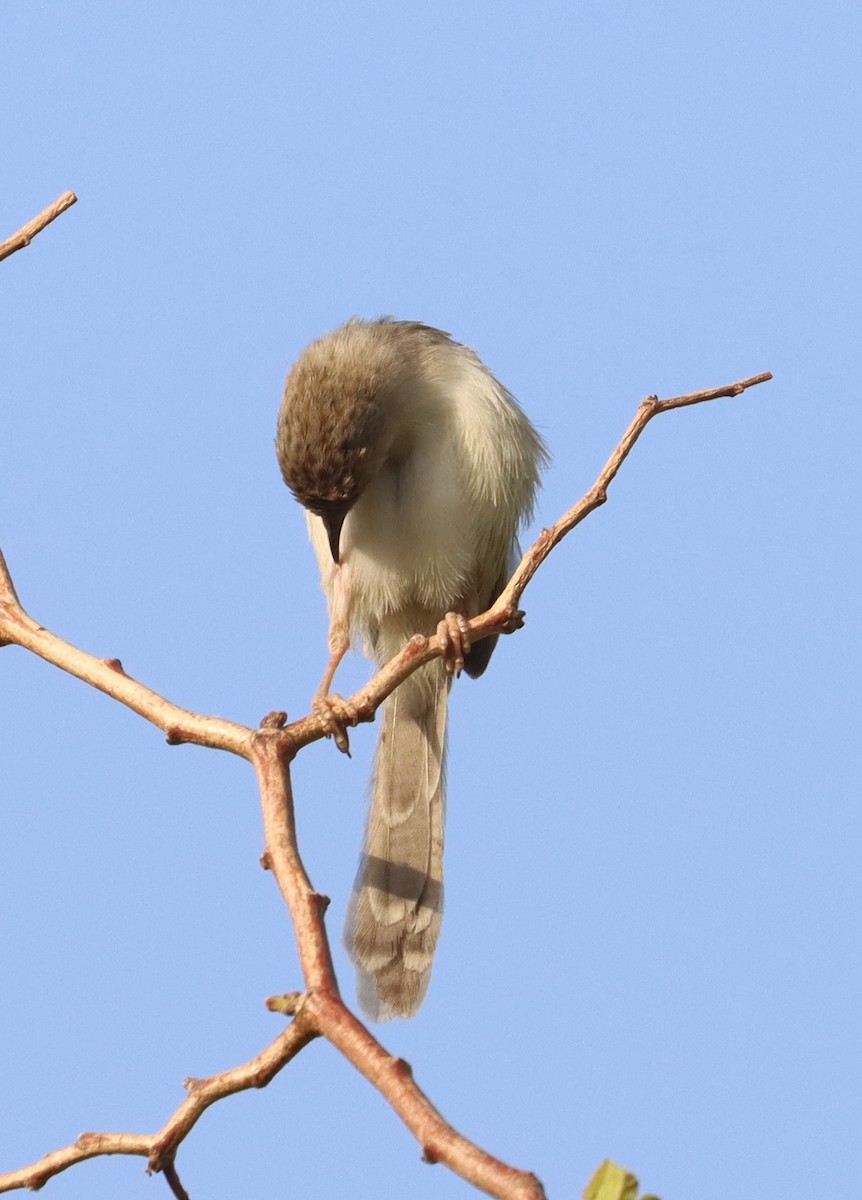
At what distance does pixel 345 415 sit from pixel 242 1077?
11.3 ft

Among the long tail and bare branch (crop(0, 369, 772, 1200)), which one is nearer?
bare branch (crop(0, 369, 772, 1200))

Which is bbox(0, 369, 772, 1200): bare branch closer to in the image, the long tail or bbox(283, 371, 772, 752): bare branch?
bbox(283, 371, 772, 752): bare branch

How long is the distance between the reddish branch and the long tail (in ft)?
6.80

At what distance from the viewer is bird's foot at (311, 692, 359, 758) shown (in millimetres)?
3320

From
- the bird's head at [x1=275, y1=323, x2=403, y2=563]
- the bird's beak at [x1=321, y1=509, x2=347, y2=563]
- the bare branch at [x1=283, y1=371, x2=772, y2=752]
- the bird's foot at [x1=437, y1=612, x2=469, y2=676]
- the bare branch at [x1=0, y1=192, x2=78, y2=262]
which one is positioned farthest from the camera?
the bird's beak at [x1=321, y1=509, x2=347, y2=563]

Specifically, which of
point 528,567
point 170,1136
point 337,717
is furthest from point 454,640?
point 170,1136

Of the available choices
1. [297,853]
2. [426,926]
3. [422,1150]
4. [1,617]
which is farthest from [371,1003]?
[422,1150]

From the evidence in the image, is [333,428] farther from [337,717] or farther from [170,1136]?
[170,1136]

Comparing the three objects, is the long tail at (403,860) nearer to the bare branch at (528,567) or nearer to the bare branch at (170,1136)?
the bare branch at (528,567)

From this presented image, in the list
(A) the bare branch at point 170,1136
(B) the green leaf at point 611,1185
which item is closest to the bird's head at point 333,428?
(A) the bare branch at point 170,1136

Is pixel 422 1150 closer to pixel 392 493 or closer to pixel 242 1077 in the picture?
pixel 242 1077

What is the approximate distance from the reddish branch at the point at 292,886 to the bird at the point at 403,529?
6.02 feet

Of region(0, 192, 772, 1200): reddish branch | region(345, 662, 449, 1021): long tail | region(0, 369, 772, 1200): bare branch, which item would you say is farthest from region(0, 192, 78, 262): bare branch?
region(345, 662, 449, 1021): long tail

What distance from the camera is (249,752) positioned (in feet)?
10.00
